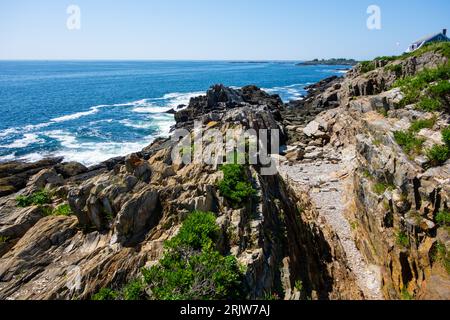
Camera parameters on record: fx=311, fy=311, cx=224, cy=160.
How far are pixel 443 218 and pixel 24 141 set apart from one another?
53.5 m

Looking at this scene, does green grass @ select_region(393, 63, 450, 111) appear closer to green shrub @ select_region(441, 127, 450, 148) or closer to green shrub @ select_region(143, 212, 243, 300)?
green shrub @ select_region(441, 127, 450, 148)

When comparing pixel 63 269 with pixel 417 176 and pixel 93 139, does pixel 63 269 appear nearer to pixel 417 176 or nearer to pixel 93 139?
pixel 417 176

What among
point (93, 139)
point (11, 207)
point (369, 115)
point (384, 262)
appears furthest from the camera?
point (93, 139)

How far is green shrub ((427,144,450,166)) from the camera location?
15562 millimetres

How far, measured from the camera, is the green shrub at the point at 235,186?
14.3 m

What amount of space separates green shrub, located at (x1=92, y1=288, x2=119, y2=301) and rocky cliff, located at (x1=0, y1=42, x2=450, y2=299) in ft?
1.58

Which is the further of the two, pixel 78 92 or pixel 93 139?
pixel 78 92

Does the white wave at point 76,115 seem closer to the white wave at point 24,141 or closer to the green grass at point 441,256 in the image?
the white wave at point 24,141

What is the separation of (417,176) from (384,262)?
212 inches

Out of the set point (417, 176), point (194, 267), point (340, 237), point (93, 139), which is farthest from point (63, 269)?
point (93, 139)

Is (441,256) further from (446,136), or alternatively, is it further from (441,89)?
(441,89)

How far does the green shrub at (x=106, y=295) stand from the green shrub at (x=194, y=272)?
3.33 ft

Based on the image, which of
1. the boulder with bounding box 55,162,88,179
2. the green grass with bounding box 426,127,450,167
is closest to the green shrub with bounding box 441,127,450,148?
the green grass with bounding box 426,127,450,167
